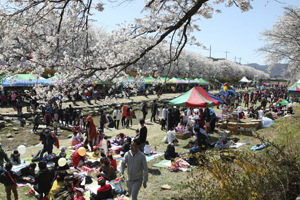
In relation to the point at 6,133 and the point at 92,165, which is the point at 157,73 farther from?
the point at 6,133

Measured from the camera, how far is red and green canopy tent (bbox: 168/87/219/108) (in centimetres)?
937

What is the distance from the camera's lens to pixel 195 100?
31.4ft

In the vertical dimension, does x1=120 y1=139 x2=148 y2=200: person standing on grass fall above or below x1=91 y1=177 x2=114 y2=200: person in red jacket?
above

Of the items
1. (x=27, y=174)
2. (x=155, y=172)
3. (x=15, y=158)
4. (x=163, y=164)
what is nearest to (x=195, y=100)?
(x=163, y=164)

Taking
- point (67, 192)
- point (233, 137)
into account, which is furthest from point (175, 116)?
point (67, 192)

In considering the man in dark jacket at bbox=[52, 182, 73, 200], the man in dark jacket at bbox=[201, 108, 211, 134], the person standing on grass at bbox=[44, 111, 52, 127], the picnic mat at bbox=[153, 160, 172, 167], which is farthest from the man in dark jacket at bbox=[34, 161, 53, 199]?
the person standing on grass at bbox=[44, 111, 52, 127]

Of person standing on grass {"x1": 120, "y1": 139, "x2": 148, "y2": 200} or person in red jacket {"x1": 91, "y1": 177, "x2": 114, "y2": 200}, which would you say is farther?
person in red jacket {"x1": 91, "y1": 177, "x2": 114, "y2": 200}

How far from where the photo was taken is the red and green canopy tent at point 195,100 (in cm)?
937

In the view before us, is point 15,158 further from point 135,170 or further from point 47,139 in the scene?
point 135,170

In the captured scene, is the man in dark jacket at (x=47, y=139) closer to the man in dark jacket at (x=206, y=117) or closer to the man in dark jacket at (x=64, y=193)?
the man in dark jacket at (x=64, y=193)

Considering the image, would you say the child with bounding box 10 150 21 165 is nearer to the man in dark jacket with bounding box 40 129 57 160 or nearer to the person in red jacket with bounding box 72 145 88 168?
the man in dark jacket with bounding box 40 129 57 160

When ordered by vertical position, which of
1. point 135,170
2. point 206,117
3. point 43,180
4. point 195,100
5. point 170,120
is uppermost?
point 195,100

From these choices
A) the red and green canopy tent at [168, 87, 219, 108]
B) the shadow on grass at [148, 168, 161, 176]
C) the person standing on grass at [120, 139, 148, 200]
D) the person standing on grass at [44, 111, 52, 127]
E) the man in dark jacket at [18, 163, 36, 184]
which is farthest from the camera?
the person standing on grass at [44, 111, 52, 127]

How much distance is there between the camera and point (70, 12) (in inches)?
214
